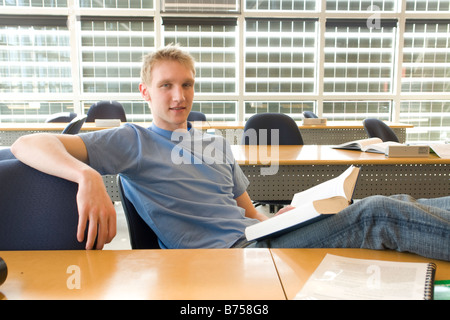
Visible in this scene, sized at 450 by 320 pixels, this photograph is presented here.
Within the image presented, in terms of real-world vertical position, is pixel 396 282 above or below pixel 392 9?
below

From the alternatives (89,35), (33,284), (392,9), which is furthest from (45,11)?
(33,284)

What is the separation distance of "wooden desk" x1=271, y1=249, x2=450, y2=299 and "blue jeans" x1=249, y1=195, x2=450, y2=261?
0.02 meters

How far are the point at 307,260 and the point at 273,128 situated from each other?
2484 mm

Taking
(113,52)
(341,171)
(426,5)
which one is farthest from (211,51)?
(341,171)

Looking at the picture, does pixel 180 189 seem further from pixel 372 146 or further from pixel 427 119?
pixel 427 119

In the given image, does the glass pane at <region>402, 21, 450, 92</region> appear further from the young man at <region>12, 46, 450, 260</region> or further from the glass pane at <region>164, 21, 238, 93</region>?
the young man at <region>12, 46, 450, 260</region>

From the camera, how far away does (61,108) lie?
6926 millimetres

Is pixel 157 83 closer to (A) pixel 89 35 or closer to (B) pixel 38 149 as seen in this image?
(B) pixel 38 149

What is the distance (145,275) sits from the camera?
2.62 feet

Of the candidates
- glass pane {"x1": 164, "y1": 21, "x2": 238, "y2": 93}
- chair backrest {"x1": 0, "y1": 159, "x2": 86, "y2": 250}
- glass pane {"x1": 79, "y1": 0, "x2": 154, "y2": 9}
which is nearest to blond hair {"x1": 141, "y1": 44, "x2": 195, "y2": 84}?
chair backrest {"x1": 0, "y1": 159, "x2": 86, "y2": 250}

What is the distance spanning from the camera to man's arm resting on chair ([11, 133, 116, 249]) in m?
0.97

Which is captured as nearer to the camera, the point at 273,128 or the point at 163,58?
the point at 163,58

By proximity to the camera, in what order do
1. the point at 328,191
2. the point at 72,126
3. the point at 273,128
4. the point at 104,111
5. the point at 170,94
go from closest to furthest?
1. the point at 328,191
2. the point at 170,94
3. the point at 72,126
4. the point at 273,128
5. the point at 104,111

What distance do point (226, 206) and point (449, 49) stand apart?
7510 millimetres
